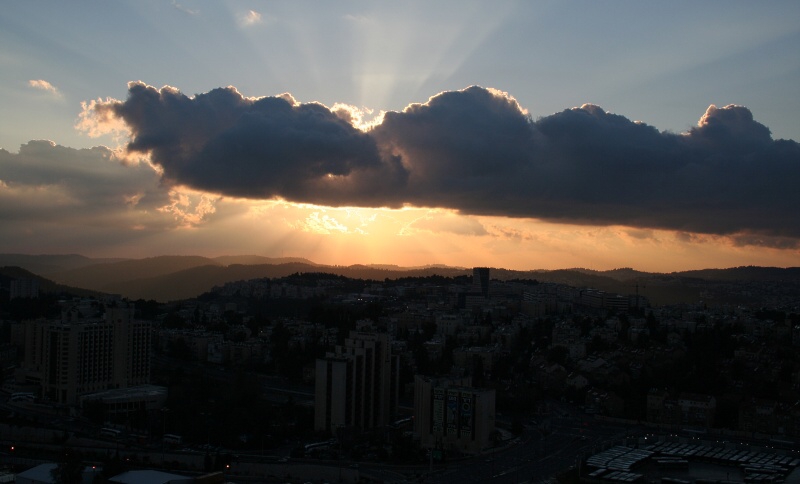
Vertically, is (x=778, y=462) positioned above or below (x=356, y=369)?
below

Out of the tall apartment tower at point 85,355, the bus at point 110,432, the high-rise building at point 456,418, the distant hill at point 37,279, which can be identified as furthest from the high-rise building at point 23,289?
the high-rise building at point 456,418

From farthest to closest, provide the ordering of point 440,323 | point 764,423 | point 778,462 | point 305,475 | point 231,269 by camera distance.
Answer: point 231,269, point 440,323, point 764,423, point 778,462, point 305,475

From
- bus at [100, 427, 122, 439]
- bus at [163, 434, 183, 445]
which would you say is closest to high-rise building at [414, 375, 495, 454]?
bus at [163, 434, 183, 445]

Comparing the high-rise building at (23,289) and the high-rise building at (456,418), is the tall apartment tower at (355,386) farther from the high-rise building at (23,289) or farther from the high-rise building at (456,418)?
the high-rise building at (23,289)

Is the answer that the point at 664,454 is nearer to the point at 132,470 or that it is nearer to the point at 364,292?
the point at 132,470

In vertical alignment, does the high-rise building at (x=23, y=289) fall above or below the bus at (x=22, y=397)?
above

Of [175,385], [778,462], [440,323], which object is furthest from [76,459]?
[440,323]

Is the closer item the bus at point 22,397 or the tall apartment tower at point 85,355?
the bus at point 22,397
